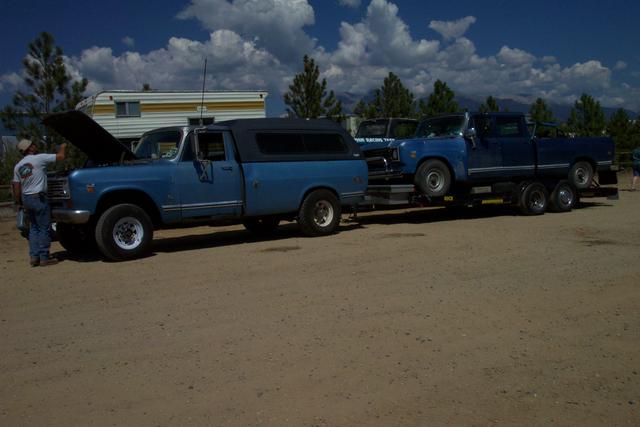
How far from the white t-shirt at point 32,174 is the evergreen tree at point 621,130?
2802 centimetres

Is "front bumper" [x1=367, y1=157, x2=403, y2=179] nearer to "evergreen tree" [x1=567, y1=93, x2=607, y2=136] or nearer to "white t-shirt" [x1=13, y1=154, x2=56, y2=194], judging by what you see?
"white t-shirt" [x1=13, y1=154, x2=56, y2=194]

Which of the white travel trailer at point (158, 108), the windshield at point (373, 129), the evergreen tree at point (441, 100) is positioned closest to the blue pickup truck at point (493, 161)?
the windshield at point (373, 129)

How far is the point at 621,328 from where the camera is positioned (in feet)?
17.6

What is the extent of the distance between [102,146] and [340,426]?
7650 mm

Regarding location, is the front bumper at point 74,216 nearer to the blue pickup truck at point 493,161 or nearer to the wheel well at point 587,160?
A: the blue pickup truck at point 493,161

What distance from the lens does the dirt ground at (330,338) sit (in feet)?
13.0

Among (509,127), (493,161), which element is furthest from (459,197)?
(509,127)

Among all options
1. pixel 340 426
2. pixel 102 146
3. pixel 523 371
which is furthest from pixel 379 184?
pixel 340 426

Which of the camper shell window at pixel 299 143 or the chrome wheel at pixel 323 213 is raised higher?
the camper shell window at pixel 299 143

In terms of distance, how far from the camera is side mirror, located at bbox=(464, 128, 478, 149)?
42.5 feet

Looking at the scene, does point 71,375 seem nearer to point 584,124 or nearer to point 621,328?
point 621,328

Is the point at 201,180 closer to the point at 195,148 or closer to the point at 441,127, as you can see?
the point at 195,148

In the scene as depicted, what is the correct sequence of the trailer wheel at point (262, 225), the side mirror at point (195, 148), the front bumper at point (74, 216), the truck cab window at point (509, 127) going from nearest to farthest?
1. the front bumper at point (74, 216)
2. the side mirror at point (195, 148)
3. the trailer wheel at point (262, 225)
4. the truck cab window at point (509, 127)

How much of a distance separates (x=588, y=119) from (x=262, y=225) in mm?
22676
